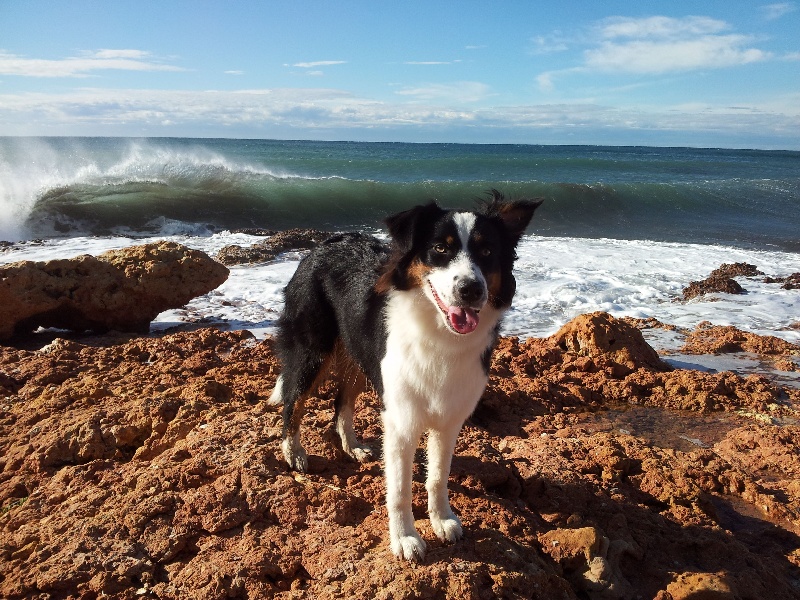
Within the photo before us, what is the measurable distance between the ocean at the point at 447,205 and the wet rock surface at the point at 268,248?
449 millimetres

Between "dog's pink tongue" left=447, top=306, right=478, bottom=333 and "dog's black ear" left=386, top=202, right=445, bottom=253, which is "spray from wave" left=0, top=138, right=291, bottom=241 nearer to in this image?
"dog's black ear" left=386, top=202, right=445, bottom=253

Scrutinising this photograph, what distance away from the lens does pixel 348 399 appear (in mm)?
4047

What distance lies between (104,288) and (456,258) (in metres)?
5.54

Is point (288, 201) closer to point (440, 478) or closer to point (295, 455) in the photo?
point (295, 455)

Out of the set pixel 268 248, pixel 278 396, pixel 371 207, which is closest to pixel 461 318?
pixel 278 396

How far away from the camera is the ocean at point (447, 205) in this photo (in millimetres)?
8820

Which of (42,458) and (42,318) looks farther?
(42,318)

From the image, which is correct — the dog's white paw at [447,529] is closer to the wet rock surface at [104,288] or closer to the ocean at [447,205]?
the ocean at [447,205]

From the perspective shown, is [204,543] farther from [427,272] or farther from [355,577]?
[427,272]

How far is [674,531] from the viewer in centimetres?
341

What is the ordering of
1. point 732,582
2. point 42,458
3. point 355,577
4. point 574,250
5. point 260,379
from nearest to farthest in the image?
point 355,577 → point 732,582 → point 42,458 → point 260,379 → point 574,250

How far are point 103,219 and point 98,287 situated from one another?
13.0m

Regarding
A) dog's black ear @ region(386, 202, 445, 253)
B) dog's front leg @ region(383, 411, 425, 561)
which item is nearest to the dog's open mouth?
dog's black ear @ region(386, 202, 445, 253)

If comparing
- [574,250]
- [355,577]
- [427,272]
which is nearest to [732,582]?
[355,577]
